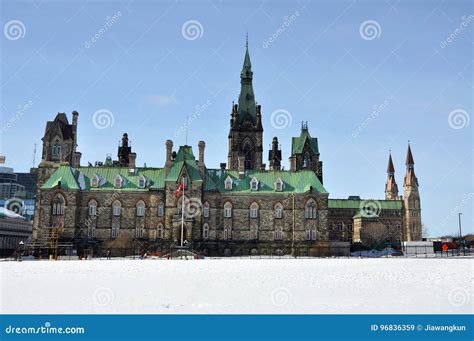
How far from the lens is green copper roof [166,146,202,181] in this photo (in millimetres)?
68688

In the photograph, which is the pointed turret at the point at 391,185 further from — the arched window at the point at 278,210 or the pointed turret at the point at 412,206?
the arched window at the point at 278,210

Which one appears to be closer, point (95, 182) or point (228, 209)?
point (95, 182)

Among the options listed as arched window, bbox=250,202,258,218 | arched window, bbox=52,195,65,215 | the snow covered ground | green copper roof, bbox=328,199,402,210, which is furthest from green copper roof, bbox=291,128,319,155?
the snow covered ground

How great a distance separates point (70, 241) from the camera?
66875 mm

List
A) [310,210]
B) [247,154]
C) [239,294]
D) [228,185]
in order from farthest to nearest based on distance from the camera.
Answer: [247,154] < [228,185] < [310,210] < [239,294]

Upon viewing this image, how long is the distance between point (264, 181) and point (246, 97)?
85.6ft

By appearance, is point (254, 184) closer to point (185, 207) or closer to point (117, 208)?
point (185, 207)

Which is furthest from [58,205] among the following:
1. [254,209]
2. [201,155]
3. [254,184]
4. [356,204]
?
[356,204]

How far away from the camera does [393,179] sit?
14475 centimetres

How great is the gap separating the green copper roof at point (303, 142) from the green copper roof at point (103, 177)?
30278 mm

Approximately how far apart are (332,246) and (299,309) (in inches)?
2197

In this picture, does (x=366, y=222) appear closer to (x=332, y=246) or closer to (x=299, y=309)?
(x=332, y=246)

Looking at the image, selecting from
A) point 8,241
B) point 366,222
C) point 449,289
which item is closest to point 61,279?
point 449,289

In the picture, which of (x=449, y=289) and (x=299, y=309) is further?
(x=449, y=289)
